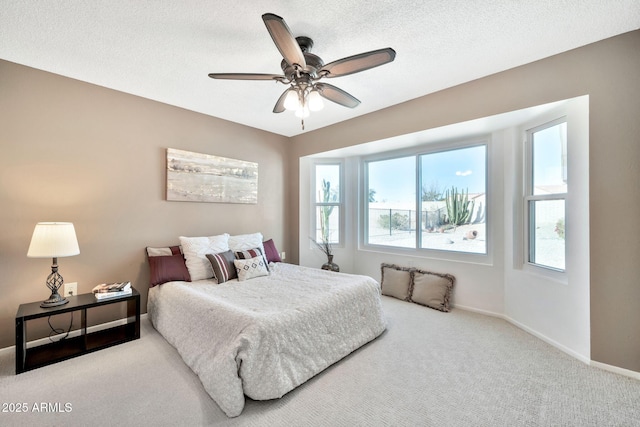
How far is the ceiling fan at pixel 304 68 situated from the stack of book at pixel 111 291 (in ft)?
7.02

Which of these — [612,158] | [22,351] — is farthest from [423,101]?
[22,351]

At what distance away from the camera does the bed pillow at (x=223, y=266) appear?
2.83 meters

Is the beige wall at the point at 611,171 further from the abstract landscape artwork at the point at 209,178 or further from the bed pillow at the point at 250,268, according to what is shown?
the abstract landscape artwork at the point at 209,178

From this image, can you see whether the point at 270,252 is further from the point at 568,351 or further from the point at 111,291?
the point at 568,351

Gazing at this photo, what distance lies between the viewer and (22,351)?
6.52 feet

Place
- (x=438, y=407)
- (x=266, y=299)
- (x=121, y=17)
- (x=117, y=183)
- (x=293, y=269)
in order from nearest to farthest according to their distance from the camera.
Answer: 1. (x=438, y=407)
2. (x=121, y=17)
3. (x=266, y=299)
4. (x=117, y=183)
5. (x=293, y=269)

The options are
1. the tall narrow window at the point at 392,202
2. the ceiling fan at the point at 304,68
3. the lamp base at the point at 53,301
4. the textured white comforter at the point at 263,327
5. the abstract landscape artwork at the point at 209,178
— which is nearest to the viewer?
the ceiling fan at the point at 304,68

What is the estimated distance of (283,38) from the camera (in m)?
1.48

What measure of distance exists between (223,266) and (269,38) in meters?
2.21

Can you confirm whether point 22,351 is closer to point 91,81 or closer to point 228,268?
point 228,268

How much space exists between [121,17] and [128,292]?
90.2 inches

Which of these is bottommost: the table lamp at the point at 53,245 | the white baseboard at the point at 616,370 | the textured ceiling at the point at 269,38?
the white baseboard at the point at 616,370

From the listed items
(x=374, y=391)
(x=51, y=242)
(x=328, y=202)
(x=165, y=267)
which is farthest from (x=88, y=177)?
(x=374, y=391)

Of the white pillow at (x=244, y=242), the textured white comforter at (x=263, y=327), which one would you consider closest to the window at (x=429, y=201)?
the textured white comforter at (x=263, y=327)
